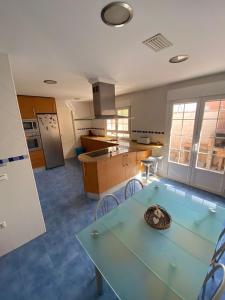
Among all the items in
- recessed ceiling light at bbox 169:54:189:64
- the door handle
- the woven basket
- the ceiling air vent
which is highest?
recessed ceiling light at bbox 169:54:189:64

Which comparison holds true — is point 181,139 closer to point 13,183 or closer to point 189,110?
point 189,110

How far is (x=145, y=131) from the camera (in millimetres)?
3795

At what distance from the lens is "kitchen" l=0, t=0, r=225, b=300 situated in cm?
91

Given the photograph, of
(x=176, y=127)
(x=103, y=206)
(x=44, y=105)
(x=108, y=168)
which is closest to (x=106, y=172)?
(x=108, y=168)

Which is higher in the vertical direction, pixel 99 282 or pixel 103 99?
pixel 103 99

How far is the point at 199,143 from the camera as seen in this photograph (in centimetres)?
285

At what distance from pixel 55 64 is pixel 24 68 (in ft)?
1.54

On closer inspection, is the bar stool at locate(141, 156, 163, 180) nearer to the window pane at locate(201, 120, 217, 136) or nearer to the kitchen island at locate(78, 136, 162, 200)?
the kitchen island at locate(78, 136, 162, 200)

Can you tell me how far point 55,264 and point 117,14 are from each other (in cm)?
246

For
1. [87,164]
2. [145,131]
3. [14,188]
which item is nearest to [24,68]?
[14,188]

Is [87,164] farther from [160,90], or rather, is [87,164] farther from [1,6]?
[160,90]

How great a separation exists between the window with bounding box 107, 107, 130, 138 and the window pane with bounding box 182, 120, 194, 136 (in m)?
1.69

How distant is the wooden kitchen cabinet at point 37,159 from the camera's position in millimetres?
4008

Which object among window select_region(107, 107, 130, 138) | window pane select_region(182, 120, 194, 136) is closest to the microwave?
window select_region(107, 107, 130, 138)
